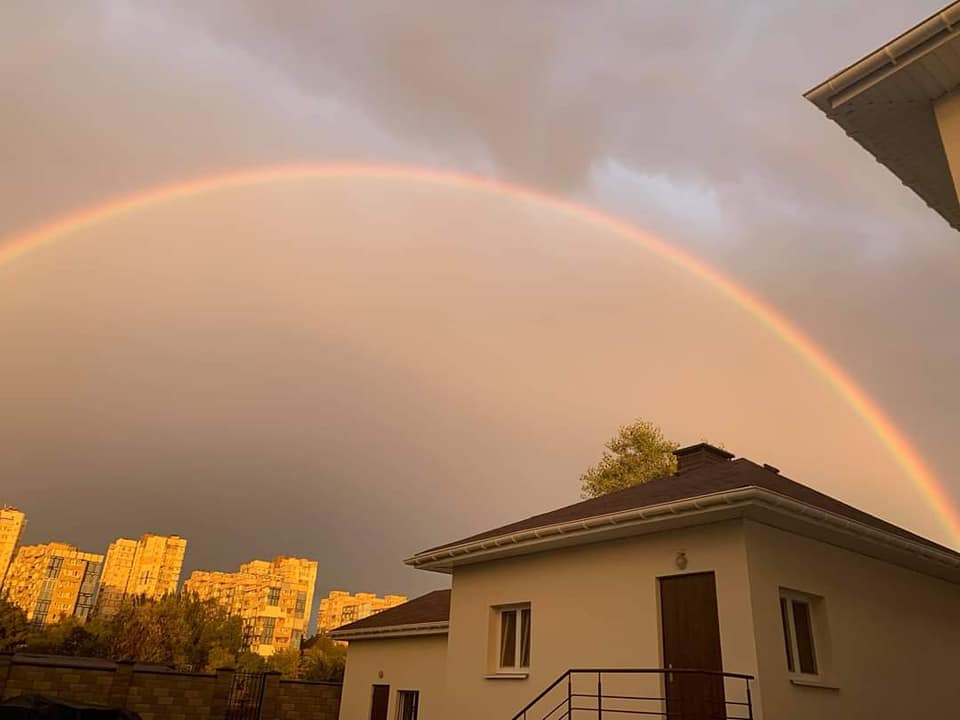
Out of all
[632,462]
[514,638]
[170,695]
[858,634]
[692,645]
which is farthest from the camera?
[632,462]

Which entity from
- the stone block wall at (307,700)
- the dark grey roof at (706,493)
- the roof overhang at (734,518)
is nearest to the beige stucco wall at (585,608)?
the roof overhang at (734,518)

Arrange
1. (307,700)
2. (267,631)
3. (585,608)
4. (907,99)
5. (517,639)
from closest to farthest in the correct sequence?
1. (907,99)
2. (585,608)
3. (517,639)
4. (307,700)
5. (267,631)

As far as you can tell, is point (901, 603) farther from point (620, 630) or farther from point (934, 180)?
point (934, 180)

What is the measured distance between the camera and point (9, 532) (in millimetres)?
94375

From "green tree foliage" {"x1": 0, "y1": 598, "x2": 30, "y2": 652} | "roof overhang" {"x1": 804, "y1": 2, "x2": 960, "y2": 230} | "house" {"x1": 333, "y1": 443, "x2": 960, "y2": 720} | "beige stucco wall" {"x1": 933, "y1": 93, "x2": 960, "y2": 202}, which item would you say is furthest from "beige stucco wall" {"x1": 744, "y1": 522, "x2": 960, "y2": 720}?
"green tree foliage" {"x1": 0, "y1": 598, "x2": 30, "y2": 652}

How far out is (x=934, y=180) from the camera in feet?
23.9

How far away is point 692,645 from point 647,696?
3.36 feet

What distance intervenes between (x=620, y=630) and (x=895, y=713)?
4.07m

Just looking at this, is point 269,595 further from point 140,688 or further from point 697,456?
point 697,456

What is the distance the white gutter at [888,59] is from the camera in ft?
18.1

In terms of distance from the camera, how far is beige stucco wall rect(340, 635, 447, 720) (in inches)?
601

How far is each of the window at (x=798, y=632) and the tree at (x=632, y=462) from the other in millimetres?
24526

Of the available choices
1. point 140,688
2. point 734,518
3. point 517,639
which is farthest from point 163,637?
point 734,518

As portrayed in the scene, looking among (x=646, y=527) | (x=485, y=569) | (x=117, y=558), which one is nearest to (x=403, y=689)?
(x=485, y=569)
